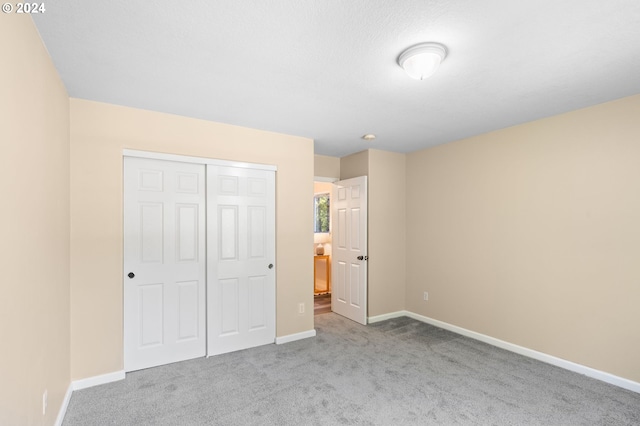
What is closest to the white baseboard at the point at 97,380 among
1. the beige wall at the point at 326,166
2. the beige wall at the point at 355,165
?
the beige wall at the point at 326,166

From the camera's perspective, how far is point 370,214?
449 cm

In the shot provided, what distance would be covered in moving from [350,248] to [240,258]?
182cm

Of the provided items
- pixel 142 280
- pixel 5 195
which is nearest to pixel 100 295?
pixel 142 280

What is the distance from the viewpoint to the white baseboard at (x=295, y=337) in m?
3.65

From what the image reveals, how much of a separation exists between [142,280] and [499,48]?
136 inches

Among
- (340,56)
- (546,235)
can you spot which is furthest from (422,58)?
(546,235)

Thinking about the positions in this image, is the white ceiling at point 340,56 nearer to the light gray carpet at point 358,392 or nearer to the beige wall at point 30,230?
the beige wall at point 30,230

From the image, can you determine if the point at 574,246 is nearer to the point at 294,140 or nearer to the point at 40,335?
the point at 294,140

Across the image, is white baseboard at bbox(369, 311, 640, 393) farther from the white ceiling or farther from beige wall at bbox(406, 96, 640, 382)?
the white ceiling

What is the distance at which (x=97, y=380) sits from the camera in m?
2.68

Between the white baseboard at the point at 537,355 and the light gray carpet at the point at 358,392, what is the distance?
0.25 feet

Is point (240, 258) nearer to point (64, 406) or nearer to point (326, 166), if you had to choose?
point (64, 406)

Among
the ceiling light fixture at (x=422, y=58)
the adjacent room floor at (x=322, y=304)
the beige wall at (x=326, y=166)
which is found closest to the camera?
the ceiling light fixture at (x=422, y=58)

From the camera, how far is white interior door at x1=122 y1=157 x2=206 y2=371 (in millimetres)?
2883
